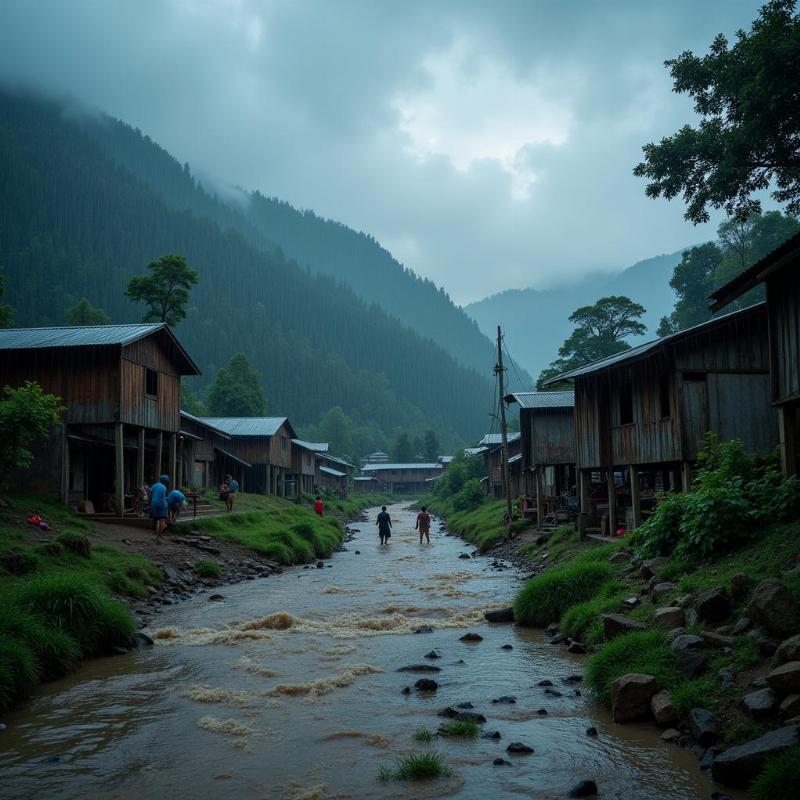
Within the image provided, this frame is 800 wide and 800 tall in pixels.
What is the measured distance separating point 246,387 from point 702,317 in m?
48.4

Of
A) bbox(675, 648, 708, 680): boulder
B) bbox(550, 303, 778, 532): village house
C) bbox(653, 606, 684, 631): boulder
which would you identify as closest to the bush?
bbox(653, 606, 684, 631): boulder

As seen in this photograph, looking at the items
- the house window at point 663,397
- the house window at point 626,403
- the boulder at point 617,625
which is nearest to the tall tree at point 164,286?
the house window at point 626,403

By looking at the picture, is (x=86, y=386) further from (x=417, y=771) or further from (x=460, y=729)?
(x=417, y=771)

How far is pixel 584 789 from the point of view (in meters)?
6.70

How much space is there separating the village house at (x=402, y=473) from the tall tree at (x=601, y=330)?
2070 inches

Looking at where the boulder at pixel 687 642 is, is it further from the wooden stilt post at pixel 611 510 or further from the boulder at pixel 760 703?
the wooden stilt post at pixel 611 510

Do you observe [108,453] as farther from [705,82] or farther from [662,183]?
[705,82]

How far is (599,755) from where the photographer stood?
25.0 feet

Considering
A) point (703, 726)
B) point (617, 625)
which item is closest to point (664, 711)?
point (703, 726)

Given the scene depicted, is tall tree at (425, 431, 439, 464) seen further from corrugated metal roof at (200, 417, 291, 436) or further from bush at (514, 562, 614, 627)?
bush at (514, 562, 614, 627)

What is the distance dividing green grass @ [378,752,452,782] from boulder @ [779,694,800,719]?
3.51 meters

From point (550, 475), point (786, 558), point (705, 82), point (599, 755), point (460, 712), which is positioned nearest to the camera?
point (599, 755)

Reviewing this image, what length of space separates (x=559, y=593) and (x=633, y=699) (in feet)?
21.3

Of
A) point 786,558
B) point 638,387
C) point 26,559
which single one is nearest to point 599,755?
point 786,558
